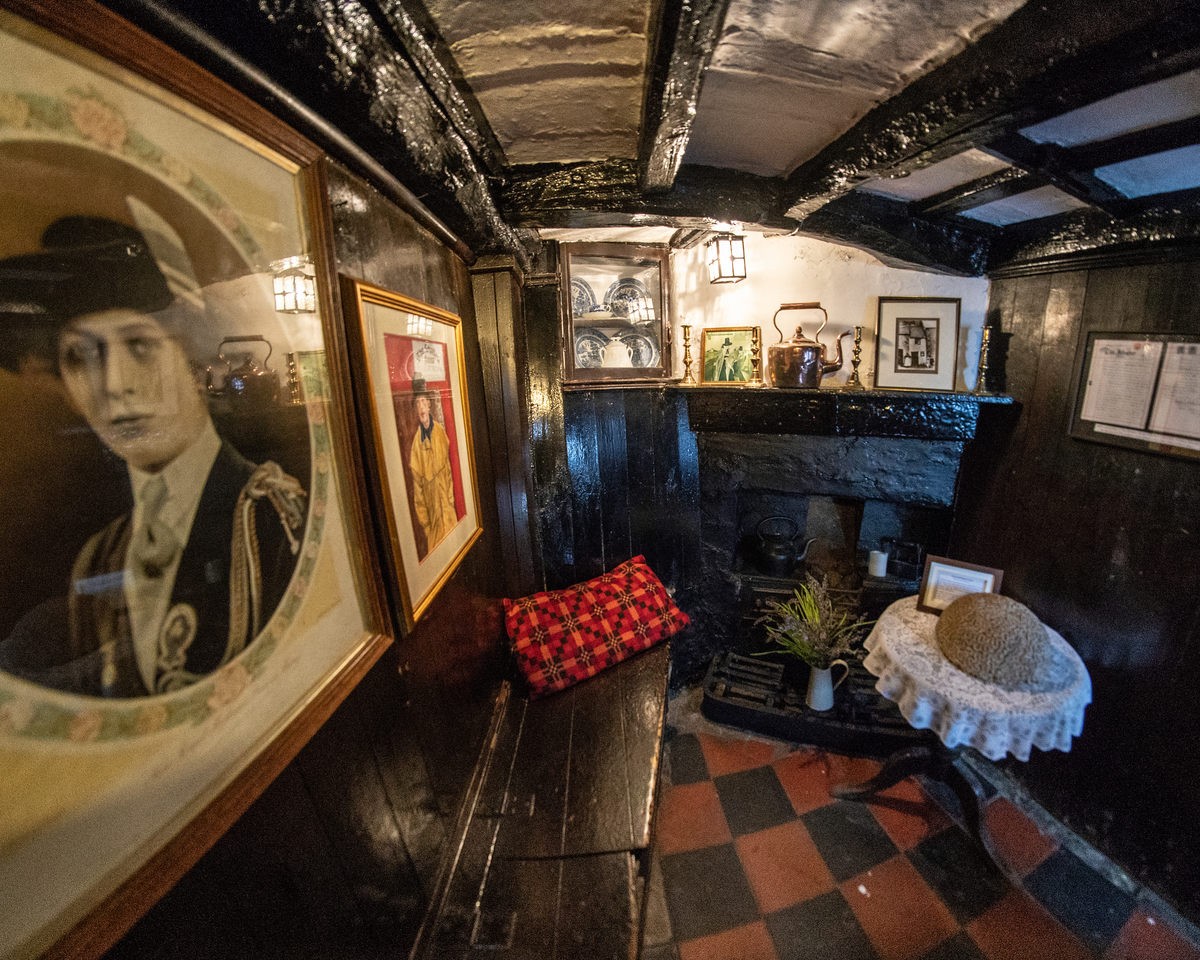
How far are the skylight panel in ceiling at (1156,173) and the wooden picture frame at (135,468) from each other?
8.25 feet

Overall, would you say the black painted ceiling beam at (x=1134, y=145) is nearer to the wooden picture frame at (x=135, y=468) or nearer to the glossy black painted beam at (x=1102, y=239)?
the glossy black painted beam at (x=1102, y=239)

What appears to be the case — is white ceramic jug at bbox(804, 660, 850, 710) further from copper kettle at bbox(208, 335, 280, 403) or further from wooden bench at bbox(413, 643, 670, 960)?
copper kettle at bbox(208, 335, 280, 403)

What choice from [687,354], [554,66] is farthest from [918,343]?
[554,66]

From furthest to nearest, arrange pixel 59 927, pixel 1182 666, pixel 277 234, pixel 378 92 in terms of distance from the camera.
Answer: pixel 1182 666, pixel 378 92, pixel 277 234, pixel 59 927

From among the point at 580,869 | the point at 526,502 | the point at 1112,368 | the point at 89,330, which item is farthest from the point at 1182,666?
the point at 89,330

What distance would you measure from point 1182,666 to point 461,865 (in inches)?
113

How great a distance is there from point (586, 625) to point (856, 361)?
2.17 meters

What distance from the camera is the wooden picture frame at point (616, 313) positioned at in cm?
248

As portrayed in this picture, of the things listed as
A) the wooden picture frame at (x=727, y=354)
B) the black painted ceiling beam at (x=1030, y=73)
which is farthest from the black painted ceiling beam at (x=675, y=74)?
the wooden picture frame at (x=727, y=354)

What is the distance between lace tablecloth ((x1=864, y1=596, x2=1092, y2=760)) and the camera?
1.73m

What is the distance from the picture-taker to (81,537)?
459 millimetres

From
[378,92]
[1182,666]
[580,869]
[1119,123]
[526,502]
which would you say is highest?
[1119,123]

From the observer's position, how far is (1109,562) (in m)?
1.98

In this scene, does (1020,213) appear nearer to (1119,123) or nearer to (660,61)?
(1119,123)
